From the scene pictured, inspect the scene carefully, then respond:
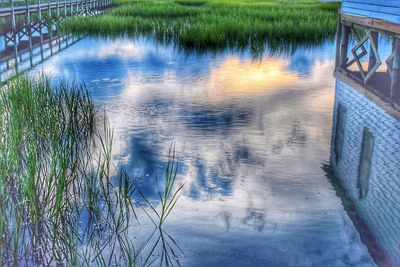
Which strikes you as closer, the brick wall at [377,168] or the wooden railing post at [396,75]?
the brick wall at [377,168]

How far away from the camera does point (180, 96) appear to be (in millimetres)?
10766

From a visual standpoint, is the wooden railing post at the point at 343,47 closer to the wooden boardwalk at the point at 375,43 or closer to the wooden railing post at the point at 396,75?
the wooden boardwalk at the point at 375,43

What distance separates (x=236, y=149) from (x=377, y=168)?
1.75m

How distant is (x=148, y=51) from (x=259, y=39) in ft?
12.4

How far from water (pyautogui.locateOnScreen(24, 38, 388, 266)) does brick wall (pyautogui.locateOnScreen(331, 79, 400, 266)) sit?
0.21 m

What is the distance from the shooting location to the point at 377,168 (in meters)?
6.54

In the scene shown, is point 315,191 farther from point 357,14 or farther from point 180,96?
point 357,14

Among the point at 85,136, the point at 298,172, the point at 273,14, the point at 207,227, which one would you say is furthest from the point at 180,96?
the point at 273,14

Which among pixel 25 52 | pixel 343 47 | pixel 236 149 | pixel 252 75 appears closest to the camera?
pixel 236 149

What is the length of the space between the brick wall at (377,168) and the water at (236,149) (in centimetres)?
21

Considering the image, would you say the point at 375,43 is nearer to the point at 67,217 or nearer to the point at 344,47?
the point at 344,47

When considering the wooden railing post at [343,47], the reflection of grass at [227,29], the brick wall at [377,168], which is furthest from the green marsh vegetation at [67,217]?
the reflection of grass at [227,29]

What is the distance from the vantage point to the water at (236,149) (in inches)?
182

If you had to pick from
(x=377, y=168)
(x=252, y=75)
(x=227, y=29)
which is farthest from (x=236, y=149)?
(x=227, y=29)
